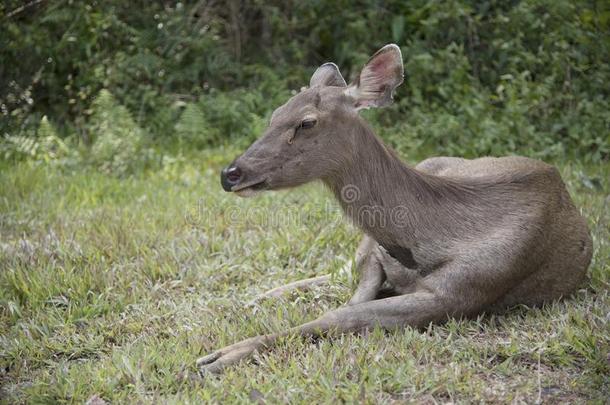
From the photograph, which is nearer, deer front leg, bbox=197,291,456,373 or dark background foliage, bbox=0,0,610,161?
deer front leg, bbox=197,291,456,373

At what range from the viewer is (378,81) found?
5012mm

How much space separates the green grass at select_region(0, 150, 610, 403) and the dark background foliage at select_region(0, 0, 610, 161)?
3.85ft

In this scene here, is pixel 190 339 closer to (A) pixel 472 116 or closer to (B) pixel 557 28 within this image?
(A) pixel 472 116

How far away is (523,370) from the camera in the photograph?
14.0 feet

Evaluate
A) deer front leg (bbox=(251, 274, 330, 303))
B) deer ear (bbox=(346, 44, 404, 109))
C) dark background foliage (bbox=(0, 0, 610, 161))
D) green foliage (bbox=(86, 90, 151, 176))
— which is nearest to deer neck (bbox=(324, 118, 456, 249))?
deer ear (bbox=(346, 44, 404, 109))

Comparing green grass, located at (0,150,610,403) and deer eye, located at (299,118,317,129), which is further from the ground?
deer eye, located at (299,118,317,129)

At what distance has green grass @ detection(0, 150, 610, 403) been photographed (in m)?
4.18

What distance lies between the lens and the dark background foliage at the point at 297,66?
8.76 m

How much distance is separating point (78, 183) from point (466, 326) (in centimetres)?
461

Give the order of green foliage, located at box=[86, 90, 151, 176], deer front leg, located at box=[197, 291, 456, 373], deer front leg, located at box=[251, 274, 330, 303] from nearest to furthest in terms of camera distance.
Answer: deer front leg, located at box=[197, 291, 456, 373], deer front leg, located at box=[251, 274, 330, 303], green foliage, located at box=[86, 90, 151, 176]

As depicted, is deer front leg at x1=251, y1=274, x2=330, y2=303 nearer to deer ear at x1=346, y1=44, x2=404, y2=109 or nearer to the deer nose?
the deer nose

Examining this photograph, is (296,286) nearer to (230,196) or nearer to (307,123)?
(307,123)

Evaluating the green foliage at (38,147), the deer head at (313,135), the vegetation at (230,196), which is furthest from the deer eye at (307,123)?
the green foliage at (38,147)

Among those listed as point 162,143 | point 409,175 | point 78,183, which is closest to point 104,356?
point 409,175
